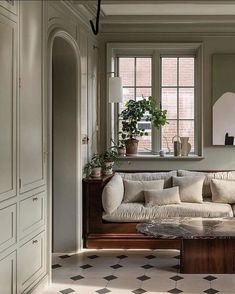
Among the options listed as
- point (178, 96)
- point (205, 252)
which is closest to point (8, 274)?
point (205, 252)

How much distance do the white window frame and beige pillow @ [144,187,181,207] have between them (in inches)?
39.4

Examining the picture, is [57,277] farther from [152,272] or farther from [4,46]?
[4,46]

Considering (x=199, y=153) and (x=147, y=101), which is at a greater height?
(x=147, y=101)

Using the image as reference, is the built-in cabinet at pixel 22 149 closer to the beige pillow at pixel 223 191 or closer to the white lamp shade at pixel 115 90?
the white lamp shade at pixel 115 90

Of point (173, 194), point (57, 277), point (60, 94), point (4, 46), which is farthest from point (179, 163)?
point (4, 46)

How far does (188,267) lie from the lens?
4.59 meters

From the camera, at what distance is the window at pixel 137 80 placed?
6695 millimetres

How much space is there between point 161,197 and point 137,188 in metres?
0.39

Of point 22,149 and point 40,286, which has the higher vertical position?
point 22,149

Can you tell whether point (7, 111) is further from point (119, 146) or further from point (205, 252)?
point (119, 146)

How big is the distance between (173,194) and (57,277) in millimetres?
1953

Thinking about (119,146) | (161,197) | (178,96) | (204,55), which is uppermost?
(204,55)

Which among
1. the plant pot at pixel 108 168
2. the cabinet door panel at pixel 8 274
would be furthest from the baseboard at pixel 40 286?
the plant pot at pixel 108 168

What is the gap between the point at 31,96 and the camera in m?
3.86
